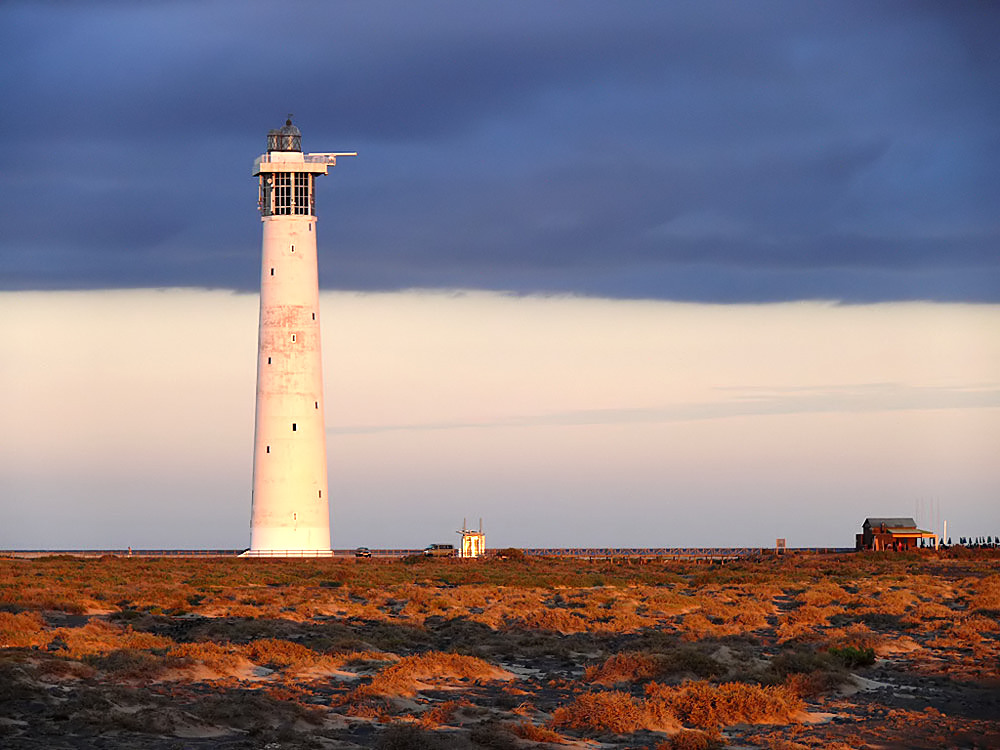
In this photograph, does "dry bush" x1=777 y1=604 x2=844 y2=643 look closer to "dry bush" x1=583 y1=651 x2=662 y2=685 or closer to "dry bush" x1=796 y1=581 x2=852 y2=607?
"dry bush" x1=796 y1=581 x2=852 y2=607

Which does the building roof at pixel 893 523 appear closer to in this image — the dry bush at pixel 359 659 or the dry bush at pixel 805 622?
the dry bush at pixel 805 622

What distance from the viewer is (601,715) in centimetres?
2481

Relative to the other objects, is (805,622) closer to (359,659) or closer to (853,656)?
(853,656)

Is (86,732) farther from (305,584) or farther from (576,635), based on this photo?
(305,584)

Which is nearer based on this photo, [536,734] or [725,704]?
[536,734]

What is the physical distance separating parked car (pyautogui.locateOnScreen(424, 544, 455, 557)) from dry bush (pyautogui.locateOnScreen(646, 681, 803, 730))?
6090 cm

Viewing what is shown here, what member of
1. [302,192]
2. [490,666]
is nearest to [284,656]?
[490,666]

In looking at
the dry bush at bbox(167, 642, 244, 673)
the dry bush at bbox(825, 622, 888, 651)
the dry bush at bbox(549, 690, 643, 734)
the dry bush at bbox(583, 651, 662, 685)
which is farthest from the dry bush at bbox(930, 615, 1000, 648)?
the dry bush at bbox(167, 642, 244, 673)

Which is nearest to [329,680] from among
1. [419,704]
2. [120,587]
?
[419,704]

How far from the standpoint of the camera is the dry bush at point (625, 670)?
99.1ft

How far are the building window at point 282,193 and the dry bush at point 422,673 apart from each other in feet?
151

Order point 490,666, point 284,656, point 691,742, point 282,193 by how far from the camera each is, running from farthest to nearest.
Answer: point 282,193
point 490,666
point 284,656
point 691,742

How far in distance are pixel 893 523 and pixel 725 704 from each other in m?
75.3

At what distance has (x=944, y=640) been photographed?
37812 millimetres
